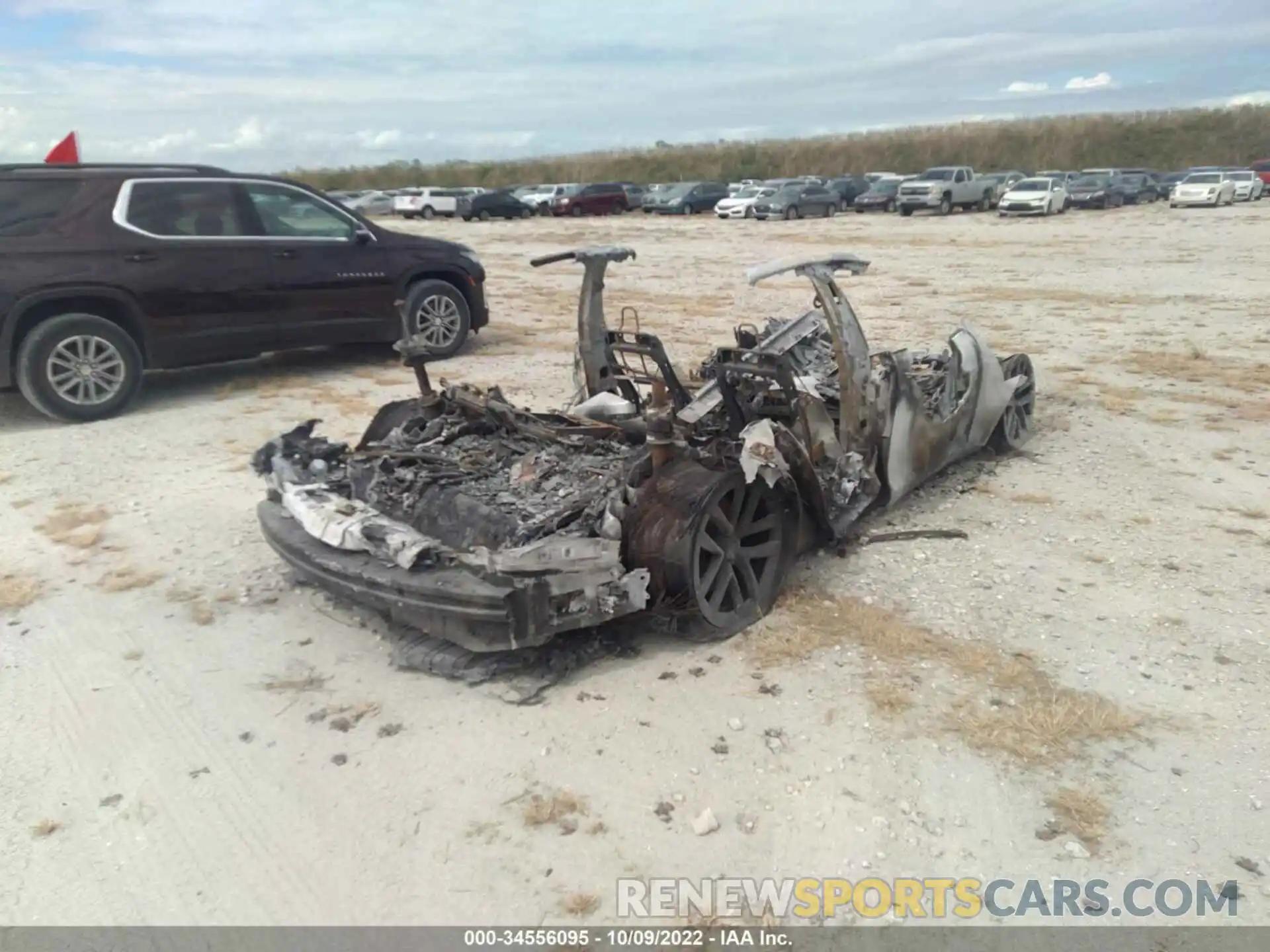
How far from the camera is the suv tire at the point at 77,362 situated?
737 centimetres

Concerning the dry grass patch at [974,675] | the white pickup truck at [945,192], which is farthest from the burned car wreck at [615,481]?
the white pickup truck at [945,192]

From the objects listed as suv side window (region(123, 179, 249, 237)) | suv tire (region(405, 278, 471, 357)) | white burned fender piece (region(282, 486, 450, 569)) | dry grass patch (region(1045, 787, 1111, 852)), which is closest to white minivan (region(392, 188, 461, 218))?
suv tire (region(405, 278, 471, 357))

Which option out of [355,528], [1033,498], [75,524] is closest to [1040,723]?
[1033,498]

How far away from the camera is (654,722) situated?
359 cm

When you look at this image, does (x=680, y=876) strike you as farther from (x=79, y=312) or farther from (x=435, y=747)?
(x=79, y=312)

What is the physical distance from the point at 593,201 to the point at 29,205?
32205 mm

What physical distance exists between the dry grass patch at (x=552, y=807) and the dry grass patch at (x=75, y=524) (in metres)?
3.61

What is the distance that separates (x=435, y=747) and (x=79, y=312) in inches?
238

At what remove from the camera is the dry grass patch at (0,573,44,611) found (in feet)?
15.4

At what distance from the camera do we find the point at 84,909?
2811mm

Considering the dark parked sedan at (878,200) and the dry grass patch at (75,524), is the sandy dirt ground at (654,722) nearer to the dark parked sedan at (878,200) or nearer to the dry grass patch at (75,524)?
the dry grass patch at (75,524)

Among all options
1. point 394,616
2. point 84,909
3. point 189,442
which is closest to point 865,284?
point 189,442

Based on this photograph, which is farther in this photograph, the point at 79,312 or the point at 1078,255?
the point at 1078,255

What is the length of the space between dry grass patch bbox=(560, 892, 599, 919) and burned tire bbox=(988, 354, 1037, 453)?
457 cm
